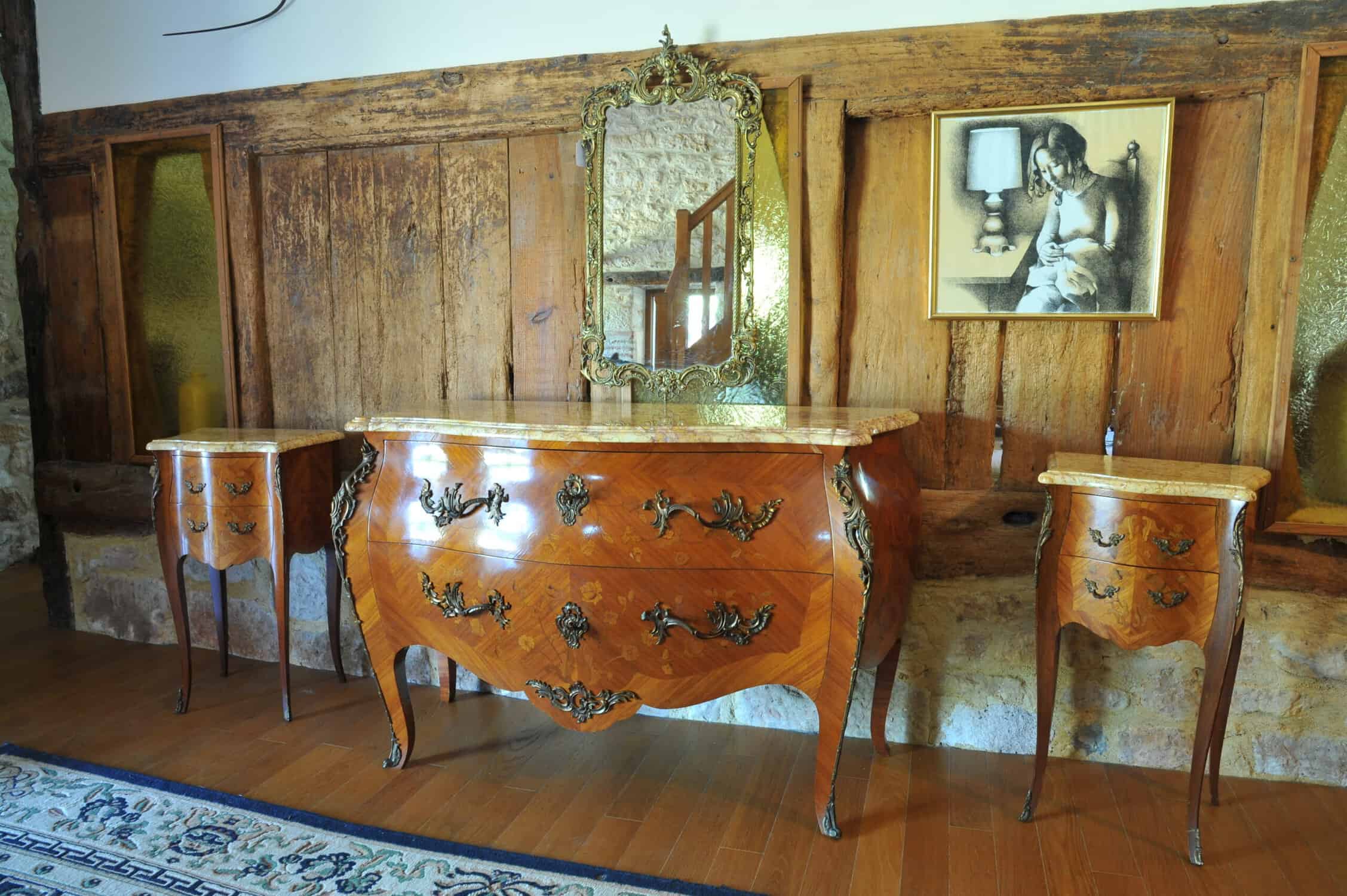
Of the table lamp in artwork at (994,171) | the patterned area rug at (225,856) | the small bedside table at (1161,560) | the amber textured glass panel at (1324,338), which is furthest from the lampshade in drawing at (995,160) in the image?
the patterned area rug at (225,856)

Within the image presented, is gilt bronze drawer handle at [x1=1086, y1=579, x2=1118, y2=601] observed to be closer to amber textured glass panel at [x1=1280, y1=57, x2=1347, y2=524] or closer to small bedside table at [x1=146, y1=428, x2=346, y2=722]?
amber textured glass panel at [x1=1280, y1=57, x2=1347, y2=524]

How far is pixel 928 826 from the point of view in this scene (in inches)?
79.6

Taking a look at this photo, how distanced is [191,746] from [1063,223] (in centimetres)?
302

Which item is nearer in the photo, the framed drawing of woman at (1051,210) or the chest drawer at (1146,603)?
the chest drawer at (1146,603)

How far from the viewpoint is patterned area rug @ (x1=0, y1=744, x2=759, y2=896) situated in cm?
176

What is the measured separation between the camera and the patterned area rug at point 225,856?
5.79 feet

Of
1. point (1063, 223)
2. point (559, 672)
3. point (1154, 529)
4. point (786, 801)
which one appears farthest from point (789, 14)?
point (786, 801)

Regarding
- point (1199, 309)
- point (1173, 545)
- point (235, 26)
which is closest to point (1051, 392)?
point (1199, 309)

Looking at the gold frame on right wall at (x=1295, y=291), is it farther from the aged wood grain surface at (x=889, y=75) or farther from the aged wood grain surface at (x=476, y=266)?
the aged wood grain surface at (x=476, y=266)

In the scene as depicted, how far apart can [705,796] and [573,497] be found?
0.93 m

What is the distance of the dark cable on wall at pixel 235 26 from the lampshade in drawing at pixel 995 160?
244cm

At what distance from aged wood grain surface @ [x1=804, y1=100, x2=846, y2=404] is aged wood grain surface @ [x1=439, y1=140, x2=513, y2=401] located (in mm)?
1021

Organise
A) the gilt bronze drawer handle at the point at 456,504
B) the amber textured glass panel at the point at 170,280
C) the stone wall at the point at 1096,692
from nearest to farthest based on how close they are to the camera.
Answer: the gilt bronze drawer handle at the point at 456,504, the stone wall at the point at 1096,692, the amber textured glass panel at the point at 170,280

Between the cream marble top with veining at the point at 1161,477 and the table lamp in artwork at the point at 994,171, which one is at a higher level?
the table lamp in artwork at the point at 994,171
